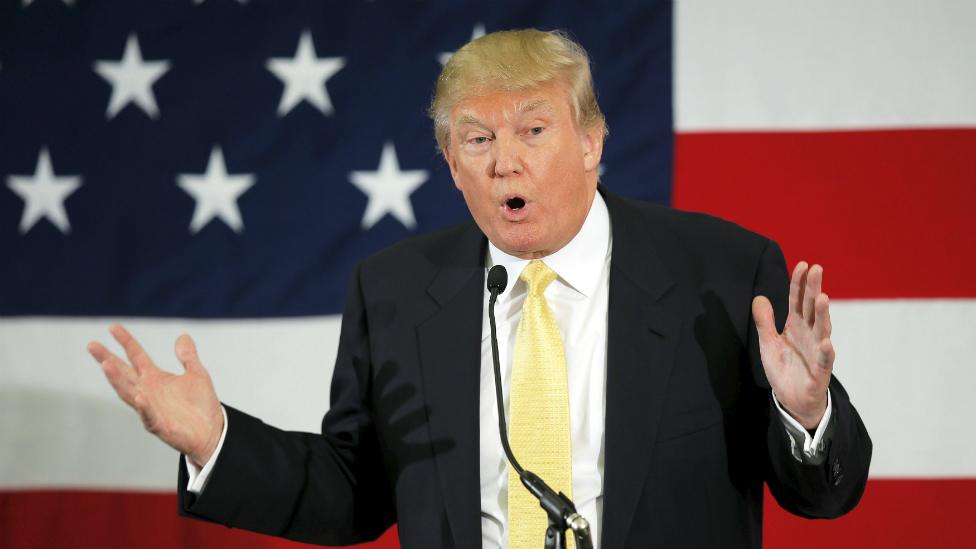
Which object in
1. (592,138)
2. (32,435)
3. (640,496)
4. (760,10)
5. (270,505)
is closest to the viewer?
(640,496)

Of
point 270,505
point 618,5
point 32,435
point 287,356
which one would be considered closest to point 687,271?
point 270,505

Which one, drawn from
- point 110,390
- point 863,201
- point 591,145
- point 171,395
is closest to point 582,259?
point 591,145

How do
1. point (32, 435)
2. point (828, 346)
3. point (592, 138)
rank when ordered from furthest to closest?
point (32, 435)
point (592, 138)
point (828, 346)

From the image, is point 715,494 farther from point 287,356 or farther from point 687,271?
point 287,356

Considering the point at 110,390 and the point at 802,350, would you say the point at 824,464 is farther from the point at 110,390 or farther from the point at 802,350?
the point at 110,390

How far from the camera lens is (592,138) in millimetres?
1612

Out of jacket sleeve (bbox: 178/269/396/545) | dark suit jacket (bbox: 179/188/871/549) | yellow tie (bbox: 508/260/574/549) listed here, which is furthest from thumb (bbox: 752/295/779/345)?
jacket sleeve (bbox: 178/269/396/545)

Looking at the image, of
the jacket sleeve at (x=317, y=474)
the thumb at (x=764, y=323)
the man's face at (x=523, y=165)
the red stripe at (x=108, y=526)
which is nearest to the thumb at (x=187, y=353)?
the jacket sleeve at (x=317, y=474)

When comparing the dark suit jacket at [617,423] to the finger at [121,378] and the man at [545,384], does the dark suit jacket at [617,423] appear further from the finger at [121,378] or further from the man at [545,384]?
the finger at [121,378]

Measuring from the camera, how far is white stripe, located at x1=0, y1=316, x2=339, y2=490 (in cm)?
256

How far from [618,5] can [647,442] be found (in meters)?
1.41

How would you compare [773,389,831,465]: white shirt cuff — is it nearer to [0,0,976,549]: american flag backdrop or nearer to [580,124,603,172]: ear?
[580,124,603,172]: ear

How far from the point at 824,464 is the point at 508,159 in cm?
61

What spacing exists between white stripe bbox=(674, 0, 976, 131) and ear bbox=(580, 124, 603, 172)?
35.1 inches
